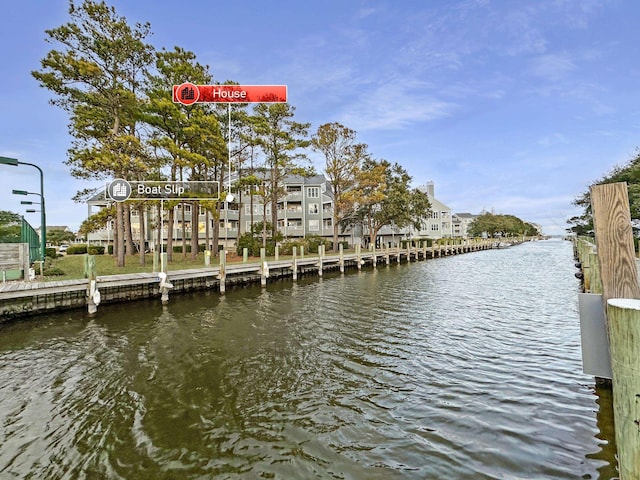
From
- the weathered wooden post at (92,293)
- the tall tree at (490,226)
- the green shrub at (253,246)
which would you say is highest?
the tall tree at (490,226)

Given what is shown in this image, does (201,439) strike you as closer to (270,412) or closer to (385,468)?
(270,412)

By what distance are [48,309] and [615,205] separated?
53.5ft

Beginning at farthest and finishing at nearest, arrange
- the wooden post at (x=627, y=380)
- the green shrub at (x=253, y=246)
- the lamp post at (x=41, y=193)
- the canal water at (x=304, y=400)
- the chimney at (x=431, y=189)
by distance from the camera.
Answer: the chimney at (x=431, y=189)
the green shrub at (x=253, y=246)
the lamp post at (x=41, y=193)
the canal water at (x=304, y=400)
the wooden post at (x=627, y=380)

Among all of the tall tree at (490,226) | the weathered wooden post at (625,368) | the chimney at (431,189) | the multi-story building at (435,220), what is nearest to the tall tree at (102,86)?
the weathered wooden post at (625,368)

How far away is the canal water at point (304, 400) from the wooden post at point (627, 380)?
180 cm

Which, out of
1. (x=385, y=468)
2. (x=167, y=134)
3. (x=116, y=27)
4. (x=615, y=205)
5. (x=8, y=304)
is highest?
(x=116, y=27)

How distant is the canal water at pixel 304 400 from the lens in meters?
4.25

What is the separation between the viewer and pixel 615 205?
10.2ft

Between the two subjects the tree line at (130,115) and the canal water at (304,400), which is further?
the tree line at (130,115)

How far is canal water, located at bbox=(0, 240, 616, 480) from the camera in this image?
425 cm

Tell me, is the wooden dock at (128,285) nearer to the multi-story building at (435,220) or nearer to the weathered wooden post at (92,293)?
the weathered wooden post at (92,293)

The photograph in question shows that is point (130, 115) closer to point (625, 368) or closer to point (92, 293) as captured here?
point (92, 293)

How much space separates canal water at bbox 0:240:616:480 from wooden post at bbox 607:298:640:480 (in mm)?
1798

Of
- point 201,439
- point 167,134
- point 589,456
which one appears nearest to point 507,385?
point 589,456
